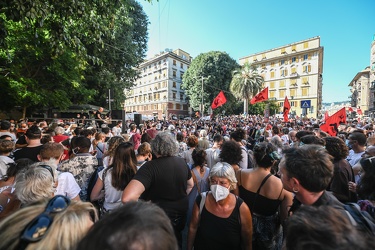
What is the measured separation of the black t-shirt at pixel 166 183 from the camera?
2.33 m

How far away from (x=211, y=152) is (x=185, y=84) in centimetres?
3869

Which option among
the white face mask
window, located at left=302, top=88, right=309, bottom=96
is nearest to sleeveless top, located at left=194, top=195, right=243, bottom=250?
the white face mask

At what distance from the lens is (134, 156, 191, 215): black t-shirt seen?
7.63 ft

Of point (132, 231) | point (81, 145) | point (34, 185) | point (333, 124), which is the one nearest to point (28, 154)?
point (81, 145)

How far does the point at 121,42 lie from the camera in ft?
55.1

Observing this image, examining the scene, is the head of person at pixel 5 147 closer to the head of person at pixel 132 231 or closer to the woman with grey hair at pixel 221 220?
the woman with grey hair at pixel 221 220

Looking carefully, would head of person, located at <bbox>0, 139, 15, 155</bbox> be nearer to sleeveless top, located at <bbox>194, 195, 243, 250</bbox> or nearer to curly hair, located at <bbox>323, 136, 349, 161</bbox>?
sleeveless top, located at <bbox>194, 195, 243, 250</bbox>

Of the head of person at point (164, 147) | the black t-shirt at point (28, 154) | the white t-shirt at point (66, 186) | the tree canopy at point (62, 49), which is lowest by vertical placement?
the white t-shirt at point (66, 186)

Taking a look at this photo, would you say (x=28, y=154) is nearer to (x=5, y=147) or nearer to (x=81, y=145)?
(x=5, y=147)

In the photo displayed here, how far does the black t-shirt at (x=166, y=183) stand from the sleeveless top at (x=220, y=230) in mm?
412

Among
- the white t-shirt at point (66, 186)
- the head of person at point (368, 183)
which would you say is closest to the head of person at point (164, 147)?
the white t-shirt at point (66, 186)

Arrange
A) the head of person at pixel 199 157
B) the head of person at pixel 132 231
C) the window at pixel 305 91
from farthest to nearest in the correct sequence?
the window at pixel 305 91
the head of person at pixel 199 157
the head of person at pixel 132 231

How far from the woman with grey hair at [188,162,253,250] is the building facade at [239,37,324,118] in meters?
49.0

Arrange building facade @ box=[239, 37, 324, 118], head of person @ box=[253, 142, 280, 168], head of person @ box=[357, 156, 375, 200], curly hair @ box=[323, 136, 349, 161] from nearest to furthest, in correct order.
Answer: head of person @ box=[357, 156, 375, 200] → head of person @ box=[253, 142, 280, 168] → curly hair @ box=[323, 136, 349, 161] → building facade @ box=[239, 37, 324, 118]
